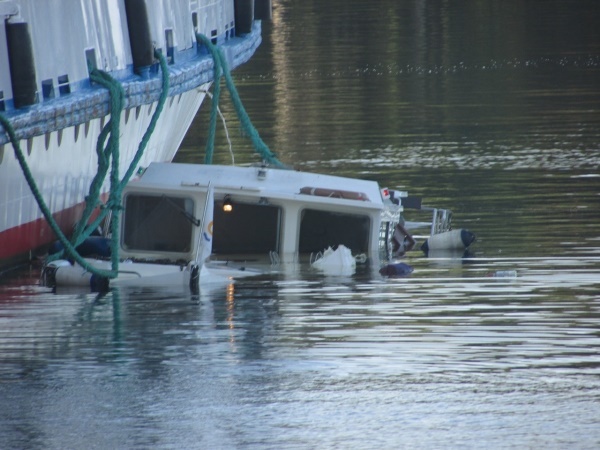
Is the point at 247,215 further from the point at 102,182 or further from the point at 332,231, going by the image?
the point at 102,182

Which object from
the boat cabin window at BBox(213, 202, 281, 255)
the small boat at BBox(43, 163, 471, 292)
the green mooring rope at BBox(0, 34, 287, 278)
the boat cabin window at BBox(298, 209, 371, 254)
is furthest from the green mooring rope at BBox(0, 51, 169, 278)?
the boat cabin window at BBox(298, 209, 371, 254)

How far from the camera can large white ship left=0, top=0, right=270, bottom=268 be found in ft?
54.5

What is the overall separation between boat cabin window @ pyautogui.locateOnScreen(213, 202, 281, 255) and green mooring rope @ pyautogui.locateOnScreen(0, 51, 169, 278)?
4.14 feet

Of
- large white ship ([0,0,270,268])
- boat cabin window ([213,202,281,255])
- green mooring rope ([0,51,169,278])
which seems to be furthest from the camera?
boat cabin window ([213,202,281,255])

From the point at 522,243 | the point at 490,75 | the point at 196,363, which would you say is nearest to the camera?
the point at 196,363

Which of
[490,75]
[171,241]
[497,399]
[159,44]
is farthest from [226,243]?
[490,75]

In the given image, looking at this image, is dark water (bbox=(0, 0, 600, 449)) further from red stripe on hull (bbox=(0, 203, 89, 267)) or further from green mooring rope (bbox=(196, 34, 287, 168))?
green mooring rope (bbox=(196, 34, 287, 168))

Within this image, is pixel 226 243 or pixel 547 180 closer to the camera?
pixel 226 243

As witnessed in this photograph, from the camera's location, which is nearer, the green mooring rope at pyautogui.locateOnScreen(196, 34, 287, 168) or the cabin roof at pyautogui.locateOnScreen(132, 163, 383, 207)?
the cabin roof at pyautogui.locateOnScreen(132, 163, 383, 207)

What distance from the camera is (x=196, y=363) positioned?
12641 millimetres

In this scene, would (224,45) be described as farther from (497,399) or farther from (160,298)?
(497,399)

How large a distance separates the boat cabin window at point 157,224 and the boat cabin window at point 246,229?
0.53 m

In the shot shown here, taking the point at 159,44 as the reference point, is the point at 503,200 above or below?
below

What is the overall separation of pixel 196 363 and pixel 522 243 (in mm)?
7003
